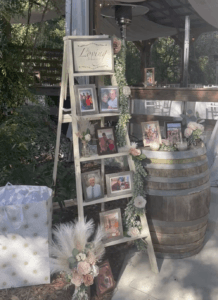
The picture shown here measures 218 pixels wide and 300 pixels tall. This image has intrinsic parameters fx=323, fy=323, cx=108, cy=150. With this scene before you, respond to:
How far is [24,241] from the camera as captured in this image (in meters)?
2.25

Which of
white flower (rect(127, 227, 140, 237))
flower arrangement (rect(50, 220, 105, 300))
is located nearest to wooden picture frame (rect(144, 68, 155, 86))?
white flower (rect(127, 227, 140, 237))

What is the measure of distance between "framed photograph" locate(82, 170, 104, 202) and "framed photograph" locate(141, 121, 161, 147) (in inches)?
20.8

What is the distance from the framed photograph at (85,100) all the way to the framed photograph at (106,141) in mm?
166

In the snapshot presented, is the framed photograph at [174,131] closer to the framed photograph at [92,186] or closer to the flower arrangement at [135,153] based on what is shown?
the flower arrangement at [135,153]

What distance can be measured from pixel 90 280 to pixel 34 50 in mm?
4135

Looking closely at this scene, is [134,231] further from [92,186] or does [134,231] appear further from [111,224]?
[92,186]

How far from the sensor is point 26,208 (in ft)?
7.21

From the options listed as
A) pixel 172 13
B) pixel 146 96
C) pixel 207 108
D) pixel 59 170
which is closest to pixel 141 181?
pixel 59 170

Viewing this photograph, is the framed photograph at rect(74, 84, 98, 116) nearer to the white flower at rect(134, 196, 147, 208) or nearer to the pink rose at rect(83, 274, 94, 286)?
the white flower at rect(134, 196, 147, 208)

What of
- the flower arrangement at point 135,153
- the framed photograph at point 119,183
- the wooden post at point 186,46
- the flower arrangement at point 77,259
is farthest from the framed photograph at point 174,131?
the wooden post at point 186,46

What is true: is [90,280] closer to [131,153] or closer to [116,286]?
[116,286]

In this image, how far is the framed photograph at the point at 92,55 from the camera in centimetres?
242

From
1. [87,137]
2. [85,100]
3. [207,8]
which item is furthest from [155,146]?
[207,8]

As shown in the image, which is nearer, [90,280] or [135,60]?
[90,280]
